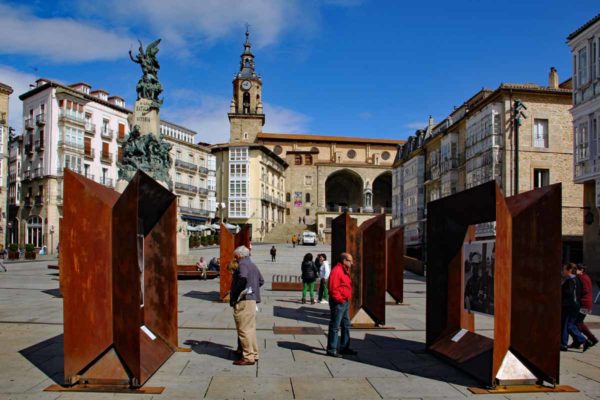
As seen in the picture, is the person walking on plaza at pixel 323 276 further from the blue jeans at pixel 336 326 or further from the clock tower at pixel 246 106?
the clock tower at pixel 246 106

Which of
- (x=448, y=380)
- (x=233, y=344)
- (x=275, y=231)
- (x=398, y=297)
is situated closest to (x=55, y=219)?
(x=275, y=231)

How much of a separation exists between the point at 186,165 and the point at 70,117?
1858 centimetres

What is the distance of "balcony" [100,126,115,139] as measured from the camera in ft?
189

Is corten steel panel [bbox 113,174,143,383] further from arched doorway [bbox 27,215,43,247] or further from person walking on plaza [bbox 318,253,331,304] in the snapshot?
arched doorway [bbox 27,215,43,247]

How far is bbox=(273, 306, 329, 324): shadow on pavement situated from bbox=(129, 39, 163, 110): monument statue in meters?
13.0

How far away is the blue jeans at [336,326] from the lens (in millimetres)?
8602

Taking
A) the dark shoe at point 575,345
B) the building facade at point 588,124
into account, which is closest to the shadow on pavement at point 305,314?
the dark shoe at point 575,345

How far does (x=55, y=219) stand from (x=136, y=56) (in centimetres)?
3204

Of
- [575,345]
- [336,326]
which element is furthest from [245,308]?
[575,345]

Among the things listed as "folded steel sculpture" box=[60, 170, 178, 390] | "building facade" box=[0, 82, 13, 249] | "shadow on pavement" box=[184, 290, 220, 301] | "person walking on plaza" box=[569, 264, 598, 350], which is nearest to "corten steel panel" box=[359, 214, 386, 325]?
"person walking on plaza" box=[569, 264, 598, 350]

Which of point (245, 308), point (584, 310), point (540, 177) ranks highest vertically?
point (540, 177)

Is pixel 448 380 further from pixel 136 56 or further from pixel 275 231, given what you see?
pixel 275 231

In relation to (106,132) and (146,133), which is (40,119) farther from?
(146,133)

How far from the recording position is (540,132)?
34281 mm
